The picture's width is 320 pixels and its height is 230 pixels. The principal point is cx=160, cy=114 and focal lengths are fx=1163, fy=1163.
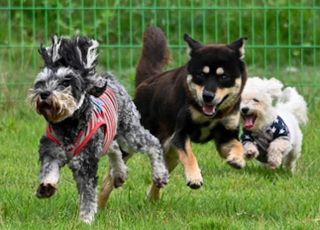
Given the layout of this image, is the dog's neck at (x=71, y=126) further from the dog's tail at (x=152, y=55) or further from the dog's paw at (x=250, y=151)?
the dog's paw at (x=250, y=151)

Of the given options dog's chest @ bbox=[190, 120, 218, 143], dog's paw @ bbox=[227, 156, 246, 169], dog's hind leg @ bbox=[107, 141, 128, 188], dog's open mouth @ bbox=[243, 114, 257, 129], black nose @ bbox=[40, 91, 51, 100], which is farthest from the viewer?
dog's open mouth @ bbox=[243, 114, 257, 129]

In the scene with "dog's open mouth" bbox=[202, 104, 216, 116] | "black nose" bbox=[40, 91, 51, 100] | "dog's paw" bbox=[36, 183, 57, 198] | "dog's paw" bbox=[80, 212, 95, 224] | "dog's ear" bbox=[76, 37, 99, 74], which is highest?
"dog's ear" bbox=[76, 37, 99, 74]

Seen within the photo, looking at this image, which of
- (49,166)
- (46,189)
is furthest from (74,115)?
(46,189)

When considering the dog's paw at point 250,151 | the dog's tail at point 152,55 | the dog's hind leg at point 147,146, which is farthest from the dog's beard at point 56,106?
the dog's paw at point 250,151

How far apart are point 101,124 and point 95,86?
0.80ft

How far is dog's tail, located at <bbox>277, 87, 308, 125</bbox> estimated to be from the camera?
10.3 meters

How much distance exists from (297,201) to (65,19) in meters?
5.97

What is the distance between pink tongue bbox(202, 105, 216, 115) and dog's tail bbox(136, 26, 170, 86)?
39.7 inches

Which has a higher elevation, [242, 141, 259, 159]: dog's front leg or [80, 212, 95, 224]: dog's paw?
[80, 212, 95, 224]: dog's paw

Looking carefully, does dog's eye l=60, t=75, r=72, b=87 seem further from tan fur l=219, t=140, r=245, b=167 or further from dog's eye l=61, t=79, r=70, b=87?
tan fur l=219, t=140, r=245, b=167

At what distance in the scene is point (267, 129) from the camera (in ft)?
31.5

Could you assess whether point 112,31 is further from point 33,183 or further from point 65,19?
point 33,183

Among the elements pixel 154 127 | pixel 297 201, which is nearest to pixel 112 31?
pixel 154 127

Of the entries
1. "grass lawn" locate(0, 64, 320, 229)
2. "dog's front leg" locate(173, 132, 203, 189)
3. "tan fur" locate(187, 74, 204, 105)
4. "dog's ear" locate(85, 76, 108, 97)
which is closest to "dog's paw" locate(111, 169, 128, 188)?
"grass lawn" locate(0, 64, 320, 229)
